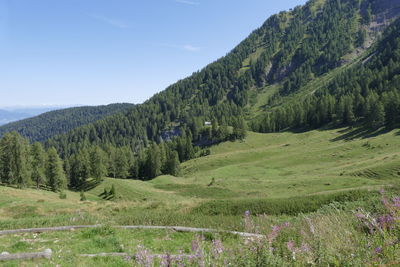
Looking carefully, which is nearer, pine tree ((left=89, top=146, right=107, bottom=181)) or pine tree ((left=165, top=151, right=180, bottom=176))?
pine tree ((left=89, top=146, right=107, bottom=181))

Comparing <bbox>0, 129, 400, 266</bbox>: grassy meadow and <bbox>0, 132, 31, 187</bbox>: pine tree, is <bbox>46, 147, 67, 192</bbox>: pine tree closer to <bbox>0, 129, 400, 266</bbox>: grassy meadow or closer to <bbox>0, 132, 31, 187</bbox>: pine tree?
<bbox>0, 132, 31, 187</bbox>: pine tree

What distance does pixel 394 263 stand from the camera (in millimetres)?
3443

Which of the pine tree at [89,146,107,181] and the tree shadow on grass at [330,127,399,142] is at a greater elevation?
the tree shadow on grass at [330,127,399,142]

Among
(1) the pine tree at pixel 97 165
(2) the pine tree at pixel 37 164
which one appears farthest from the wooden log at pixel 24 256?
(1) the pine tree at pixel 97 165

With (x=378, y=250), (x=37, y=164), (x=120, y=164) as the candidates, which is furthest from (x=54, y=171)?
(x=378, y=250)

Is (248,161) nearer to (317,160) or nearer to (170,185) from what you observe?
(317,160)

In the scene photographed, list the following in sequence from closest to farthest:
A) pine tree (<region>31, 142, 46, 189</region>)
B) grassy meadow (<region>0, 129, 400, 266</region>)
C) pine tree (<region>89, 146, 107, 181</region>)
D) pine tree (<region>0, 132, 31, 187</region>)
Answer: grassy meadow (<region>0, 129, 400, 266</region>)
pine tree (<region>0, 132, 31, 187</region>)
pine tree (<region>31, 142, 46, 189</region>)
pine tree (<region>89, 146, 107, 181</region>)

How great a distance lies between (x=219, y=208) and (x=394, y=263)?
16.5 metres

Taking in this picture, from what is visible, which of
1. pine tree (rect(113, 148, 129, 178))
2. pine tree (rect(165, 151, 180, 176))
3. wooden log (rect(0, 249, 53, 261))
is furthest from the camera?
pine tree (rect(113, 148, 129, 178))

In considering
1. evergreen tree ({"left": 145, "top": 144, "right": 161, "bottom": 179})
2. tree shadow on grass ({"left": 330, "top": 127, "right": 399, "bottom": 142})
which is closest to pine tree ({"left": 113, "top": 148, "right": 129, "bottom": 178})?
evergreen tree ({"left": 145, "top": 144, "right": 161, "bottom": 179})

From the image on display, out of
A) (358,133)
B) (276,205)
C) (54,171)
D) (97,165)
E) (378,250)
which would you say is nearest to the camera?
(378,250)

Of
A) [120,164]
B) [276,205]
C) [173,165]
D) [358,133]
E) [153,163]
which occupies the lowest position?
[173,165]

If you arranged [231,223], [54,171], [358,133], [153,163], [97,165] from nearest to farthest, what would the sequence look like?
[231,223], [54,171], [97,165], [358,133], [153,163]

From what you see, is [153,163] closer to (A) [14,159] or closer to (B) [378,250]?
(A) [14,159]
